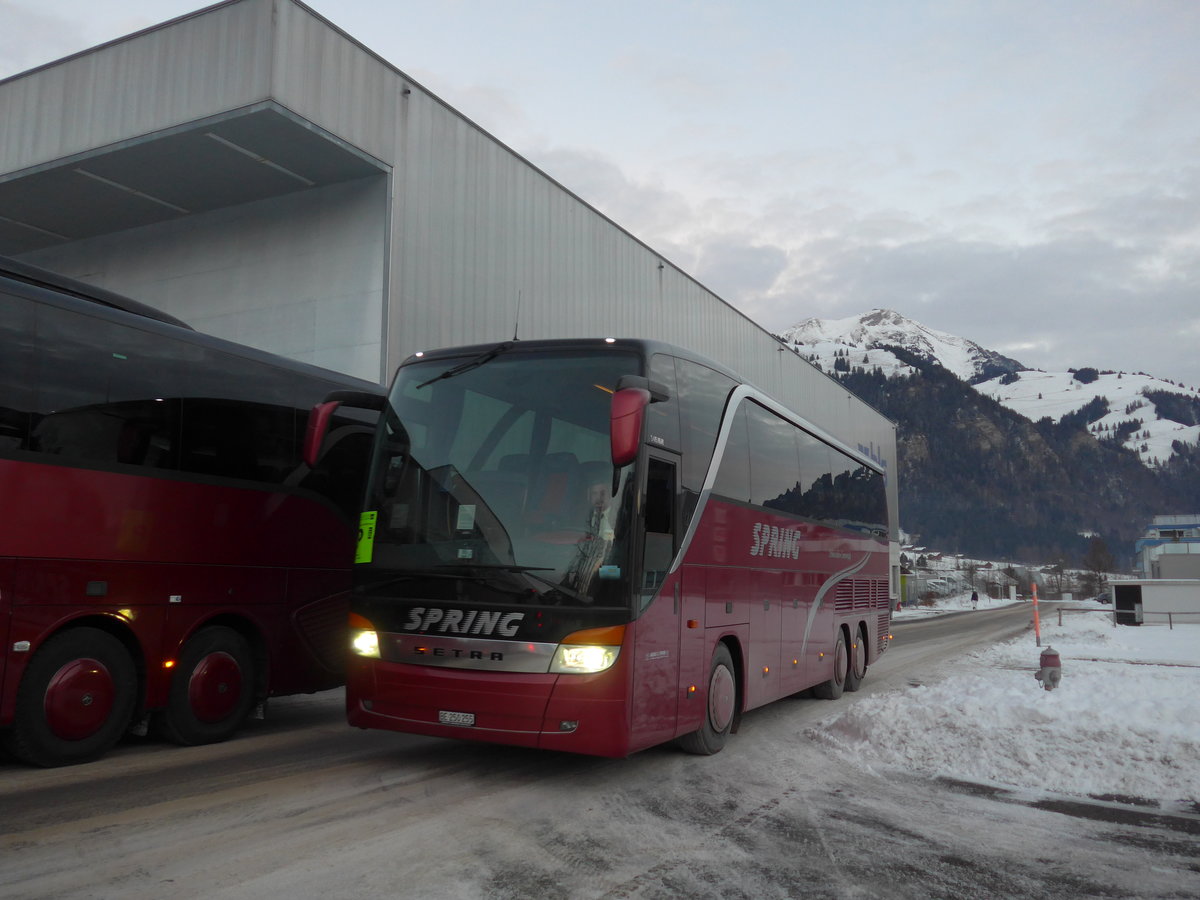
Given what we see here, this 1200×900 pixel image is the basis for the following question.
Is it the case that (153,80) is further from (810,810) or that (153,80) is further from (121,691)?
(810,810)

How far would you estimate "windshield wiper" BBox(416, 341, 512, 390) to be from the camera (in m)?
7.34

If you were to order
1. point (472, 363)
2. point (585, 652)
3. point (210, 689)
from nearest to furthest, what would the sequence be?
1. point (585, 652)
2. point (472, 363)
3. point (210, 689)

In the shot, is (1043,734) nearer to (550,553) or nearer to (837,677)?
(837,677)

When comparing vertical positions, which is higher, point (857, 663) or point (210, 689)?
point (210, 689)

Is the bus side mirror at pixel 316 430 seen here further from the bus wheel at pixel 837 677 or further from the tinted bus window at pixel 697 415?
the bus wheel at pixel 837 677

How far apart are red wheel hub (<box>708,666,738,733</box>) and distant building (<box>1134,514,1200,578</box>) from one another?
64375mm

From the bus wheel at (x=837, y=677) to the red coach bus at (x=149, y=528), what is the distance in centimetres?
652

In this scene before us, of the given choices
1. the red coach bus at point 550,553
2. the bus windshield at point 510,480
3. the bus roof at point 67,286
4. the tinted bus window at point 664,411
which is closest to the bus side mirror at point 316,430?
the red coach bus at point 550,553

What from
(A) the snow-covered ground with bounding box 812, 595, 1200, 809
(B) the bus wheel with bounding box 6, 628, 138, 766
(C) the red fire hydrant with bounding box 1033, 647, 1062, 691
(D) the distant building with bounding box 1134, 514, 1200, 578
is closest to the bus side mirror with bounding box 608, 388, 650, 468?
(A) the snow-covered ground with bounding box 812, 595, 1200, 809

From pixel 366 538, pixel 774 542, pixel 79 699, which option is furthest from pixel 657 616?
pixel 79 699

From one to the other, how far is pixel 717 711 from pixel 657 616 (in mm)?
1728

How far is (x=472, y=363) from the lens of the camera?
736 centimetres

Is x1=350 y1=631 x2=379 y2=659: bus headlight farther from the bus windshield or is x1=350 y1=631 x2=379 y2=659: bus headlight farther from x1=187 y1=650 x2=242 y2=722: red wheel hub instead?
x1=187 y1=650 x2=242 y2=722: red wheel hub

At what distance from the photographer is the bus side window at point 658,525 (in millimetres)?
6742
